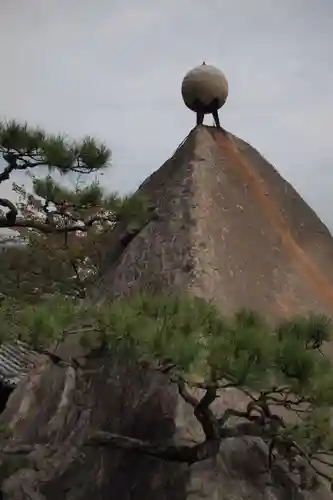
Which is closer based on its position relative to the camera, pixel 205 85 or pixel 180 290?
pixel 180 290

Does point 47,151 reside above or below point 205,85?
below

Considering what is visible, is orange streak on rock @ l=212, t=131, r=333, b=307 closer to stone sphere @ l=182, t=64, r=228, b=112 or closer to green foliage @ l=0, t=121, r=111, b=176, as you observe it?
stone sphere @ l=182, t=64, r=228, b=112

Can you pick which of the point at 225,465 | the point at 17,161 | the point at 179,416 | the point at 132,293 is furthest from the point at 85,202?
the point at 225,465

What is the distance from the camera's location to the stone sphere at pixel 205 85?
350 cm

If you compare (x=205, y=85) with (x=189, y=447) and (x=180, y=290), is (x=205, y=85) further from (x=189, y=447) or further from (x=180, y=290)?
(x=189, y=447)

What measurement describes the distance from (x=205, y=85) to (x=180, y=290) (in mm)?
1324

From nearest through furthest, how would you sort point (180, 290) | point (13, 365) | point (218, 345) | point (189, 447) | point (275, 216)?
point (218, 345) < point (189, 447) < point (180, 290) < point (275, 216) < point (13, 365)

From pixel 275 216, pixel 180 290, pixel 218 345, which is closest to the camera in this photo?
pixel 218 345

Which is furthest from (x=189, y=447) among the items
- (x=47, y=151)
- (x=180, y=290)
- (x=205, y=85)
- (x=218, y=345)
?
(x=205, y=85)

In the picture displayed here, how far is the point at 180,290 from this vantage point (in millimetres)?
2771

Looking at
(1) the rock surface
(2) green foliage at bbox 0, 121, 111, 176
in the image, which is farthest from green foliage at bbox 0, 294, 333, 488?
(2) green foliage at bbox 0, 121, 111, 176

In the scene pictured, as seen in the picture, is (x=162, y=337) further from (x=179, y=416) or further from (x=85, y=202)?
(x=85, y=202)

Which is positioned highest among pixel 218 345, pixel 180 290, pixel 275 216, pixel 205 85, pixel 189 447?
pixel 205 85

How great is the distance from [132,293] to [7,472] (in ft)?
3.03
